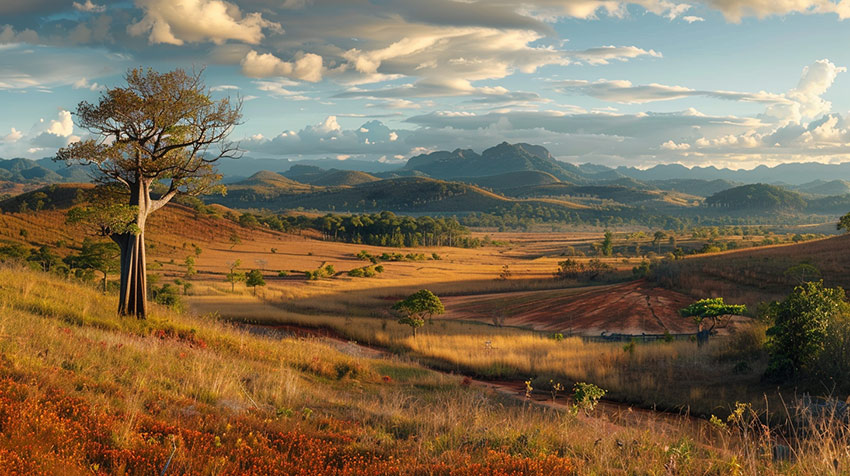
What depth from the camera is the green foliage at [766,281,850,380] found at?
53.4ft

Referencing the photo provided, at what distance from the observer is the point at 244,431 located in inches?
332

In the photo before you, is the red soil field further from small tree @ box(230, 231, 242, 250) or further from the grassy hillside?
small tree @ box(230, 231, 242, 250)

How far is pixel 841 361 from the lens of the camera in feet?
51.1

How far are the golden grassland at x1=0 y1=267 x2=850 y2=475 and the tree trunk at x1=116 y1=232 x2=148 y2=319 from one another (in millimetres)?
4135

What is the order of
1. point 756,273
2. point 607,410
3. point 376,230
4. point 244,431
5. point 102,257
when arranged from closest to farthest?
point 244,431, point 607,410, point 102,257, point 756,273, point 376,230

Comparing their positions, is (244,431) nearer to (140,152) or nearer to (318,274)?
(140,152)

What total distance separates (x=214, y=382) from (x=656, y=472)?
911 centimetres

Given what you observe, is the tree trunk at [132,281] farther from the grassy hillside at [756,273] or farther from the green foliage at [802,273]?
the green foliage at [802,273]

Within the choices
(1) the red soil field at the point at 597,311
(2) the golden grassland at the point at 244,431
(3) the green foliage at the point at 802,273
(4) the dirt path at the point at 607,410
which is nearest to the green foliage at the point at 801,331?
(4) the dirt path at the point at 607,410

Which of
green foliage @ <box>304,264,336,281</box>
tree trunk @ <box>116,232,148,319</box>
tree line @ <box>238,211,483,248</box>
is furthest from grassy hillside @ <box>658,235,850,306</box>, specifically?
tree line @ <box>238,211,483,248</box>

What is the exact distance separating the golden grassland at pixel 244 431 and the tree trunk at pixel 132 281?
4.13 m

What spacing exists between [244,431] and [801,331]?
1717 centimetres

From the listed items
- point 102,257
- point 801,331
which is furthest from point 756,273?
point 102,257

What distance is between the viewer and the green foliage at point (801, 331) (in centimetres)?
1628
